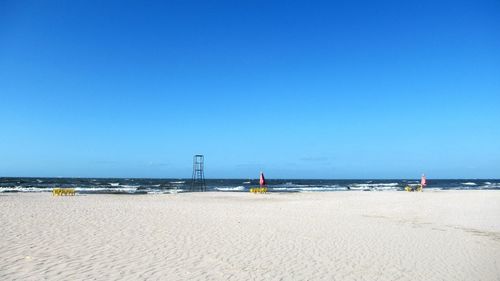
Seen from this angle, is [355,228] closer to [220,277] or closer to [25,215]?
[220,277]

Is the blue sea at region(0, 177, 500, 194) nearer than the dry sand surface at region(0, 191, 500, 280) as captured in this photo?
No

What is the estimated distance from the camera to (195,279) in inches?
256

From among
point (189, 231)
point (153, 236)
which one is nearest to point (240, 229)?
point (189, 231)

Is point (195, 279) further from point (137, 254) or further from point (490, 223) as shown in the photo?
point (490, 223)

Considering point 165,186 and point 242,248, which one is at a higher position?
point 165,186

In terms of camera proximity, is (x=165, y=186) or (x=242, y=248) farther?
(x=165, y=186)

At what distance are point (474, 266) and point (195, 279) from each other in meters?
5.77

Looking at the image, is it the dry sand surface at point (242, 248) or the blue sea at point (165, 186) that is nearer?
the dry sand surface at point (242, 248)

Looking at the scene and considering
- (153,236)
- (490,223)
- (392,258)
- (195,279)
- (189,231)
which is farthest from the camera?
(490,223)

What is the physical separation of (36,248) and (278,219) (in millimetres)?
8792

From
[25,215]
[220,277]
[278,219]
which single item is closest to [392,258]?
[220,277]

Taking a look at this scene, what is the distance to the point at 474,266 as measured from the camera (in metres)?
7.74

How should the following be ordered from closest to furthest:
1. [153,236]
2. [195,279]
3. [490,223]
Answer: [195,279] → [153,236] → [490,223]

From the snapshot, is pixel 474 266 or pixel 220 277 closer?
pixel 220 277
